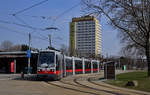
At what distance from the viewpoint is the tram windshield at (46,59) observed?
2497 cm

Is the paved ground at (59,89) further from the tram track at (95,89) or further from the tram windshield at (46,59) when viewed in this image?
the tram windshield at (46,59)

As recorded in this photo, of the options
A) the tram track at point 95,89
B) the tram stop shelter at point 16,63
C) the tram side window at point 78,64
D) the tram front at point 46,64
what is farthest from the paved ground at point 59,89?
the tram stop shelter at point 16,63

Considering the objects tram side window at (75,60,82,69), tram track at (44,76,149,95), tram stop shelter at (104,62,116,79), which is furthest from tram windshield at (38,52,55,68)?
tram side window at (75,60,82,69)

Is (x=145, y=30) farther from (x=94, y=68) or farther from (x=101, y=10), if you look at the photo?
(x=94, y=68)

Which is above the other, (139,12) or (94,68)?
(139,12)

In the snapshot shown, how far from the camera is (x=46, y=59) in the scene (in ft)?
82.9

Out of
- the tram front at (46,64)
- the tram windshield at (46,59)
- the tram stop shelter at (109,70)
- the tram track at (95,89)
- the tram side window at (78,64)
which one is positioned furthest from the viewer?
the tram side window at (78,64)

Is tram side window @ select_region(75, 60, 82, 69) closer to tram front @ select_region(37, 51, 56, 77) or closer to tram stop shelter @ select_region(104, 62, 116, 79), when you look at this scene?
tram stop shelter @ select_region(104, 62, 116, 79)

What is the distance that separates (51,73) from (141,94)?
35.1 ft

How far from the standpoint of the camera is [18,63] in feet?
184

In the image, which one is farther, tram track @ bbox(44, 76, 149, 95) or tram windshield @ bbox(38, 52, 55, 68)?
tram windshield @ bbox(38, 52, 55, 68)

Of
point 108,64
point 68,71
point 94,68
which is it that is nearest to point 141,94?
point 108,64

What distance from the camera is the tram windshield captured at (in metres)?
25.0

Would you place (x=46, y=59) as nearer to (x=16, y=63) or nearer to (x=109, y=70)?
(x=109, y=70)
